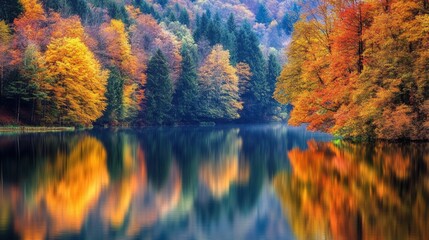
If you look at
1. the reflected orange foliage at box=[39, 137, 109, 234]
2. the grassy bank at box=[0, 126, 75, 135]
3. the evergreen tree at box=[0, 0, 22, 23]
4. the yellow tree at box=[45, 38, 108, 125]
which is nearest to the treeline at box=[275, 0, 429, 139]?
the reflected orange foliage at box=[39, 137, 109, 234]

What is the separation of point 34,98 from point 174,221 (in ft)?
170

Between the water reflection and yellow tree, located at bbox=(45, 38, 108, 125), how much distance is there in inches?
1606

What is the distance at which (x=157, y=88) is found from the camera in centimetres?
9119

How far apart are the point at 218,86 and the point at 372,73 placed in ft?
221

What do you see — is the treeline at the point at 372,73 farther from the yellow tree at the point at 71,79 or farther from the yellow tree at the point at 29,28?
the yellow tree at the point at 29,28

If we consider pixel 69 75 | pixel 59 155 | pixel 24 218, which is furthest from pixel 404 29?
pixel 69 75

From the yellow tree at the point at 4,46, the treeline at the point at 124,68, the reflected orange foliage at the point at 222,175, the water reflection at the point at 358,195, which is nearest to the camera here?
the water reflection at the point at 358,195

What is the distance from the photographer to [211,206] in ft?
61.0

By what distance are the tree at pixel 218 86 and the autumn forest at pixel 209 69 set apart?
18cm

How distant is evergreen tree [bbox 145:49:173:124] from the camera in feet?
298

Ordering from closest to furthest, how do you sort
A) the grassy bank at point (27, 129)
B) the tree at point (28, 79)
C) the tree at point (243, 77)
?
1. the grassy bank at point (27, 129)
2. the tree at point (28, 79)
3. the tree at point (243, 77)

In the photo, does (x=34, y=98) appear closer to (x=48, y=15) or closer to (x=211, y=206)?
(x=48, y=15)

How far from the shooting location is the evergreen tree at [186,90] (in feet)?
324

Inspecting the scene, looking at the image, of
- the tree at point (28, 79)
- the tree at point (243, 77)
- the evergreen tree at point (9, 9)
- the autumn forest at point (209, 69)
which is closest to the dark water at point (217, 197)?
the autumn forest at point (209, 69)
